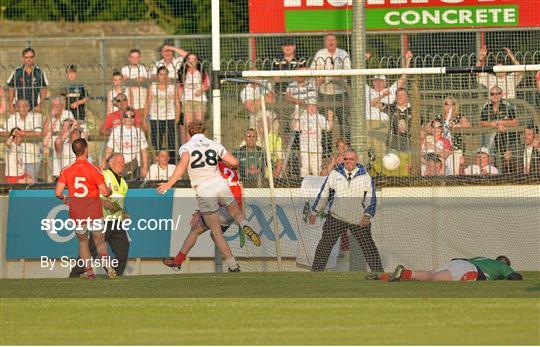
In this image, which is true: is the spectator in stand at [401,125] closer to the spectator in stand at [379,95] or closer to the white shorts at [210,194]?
the spectator in stand at [379,95]

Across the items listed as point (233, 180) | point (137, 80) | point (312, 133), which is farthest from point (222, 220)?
point (137, 80)

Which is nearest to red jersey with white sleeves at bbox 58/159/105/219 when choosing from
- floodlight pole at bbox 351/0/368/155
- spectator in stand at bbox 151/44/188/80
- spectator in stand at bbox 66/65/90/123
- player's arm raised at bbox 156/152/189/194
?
player's arm raised at bbox 156/152/189/194

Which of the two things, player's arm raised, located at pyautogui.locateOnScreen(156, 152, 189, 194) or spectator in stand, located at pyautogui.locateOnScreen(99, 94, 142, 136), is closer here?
player's arm raised, located at pyautogui.locateOnScreen(156, 152, 189, 194)

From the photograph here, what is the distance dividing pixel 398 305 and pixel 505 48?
817cm

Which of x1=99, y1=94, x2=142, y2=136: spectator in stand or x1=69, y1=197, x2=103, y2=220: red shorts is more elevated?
x1=99, y1=94, x2=142, y2=136: spectator in stand

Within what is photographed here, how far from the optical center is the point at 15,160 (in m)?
20.1

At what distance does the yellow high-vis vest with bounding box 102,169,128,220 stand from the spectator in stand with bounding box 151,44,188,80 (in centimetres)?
189

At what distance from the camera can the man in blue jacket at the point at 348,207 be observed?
18.5 metres

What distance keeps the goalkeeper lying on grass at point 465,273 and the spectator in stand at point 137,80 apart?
5738mm

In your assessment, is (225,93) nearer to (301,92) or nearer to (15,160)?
(301,92)

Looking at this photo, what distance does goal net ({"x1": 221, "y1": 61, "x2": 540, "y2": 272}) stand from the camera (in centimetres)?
1864

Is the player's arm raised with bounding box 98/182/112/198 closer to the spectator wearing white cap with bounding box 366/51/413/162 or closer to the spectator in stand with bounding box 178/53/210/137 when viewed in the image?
the spectator in stand with bounding box 178/53/210/137

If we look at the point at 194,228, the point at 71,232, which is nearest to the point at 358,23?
the point at 194,228

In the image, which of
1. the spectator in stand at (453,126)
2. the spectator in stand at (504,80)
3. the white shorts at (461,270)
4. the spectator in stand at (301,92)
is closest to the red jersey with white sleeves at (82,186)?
the spectator in stand at (301,92)
